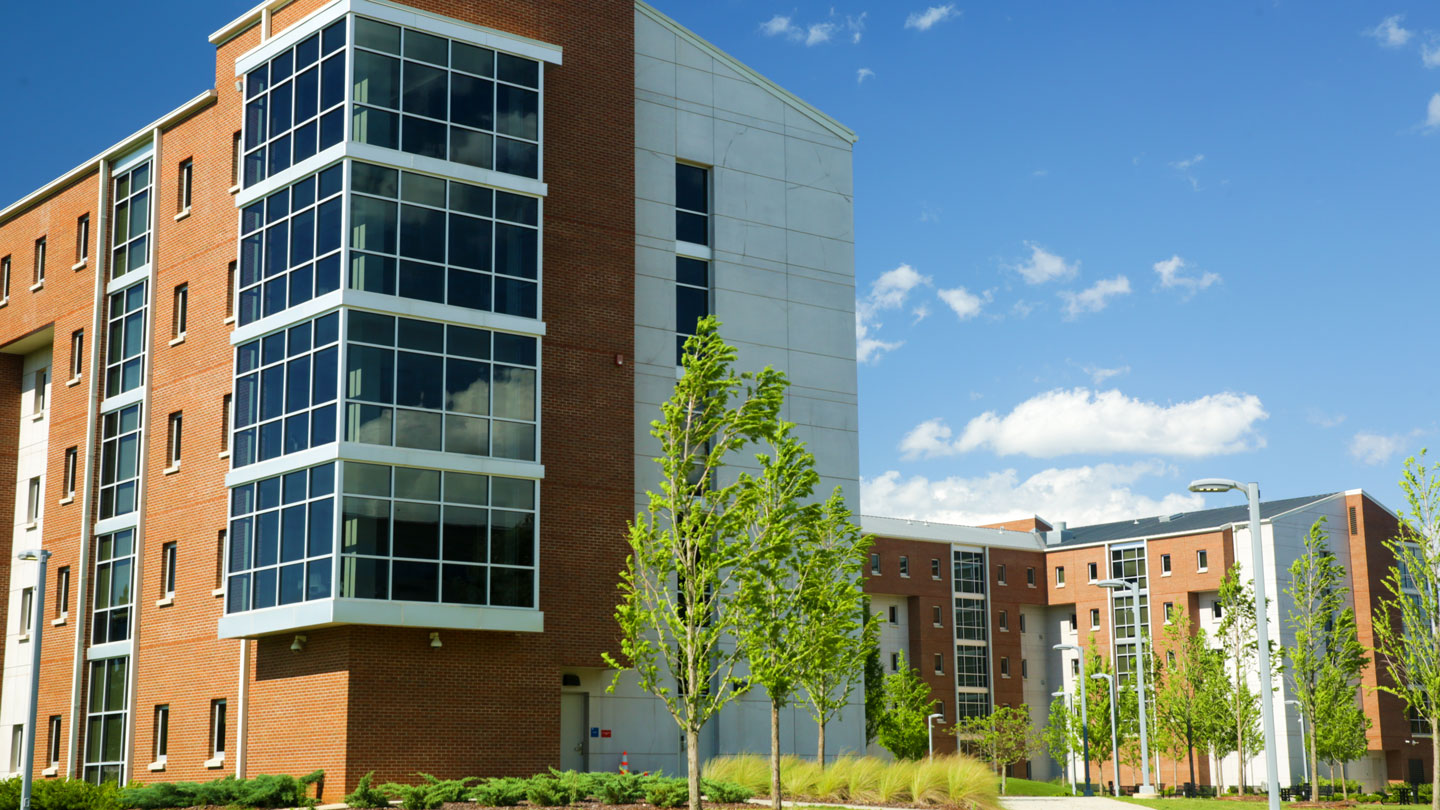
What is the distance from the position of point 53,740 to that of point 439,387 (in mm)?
17562

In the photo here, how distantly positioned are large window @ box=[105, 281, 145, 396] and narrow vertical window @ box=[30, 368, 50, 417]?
594 centimetres

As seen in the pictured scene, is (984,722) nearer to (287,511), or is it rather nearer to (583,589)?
(583,589)

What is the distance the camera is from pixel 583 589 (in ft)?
111

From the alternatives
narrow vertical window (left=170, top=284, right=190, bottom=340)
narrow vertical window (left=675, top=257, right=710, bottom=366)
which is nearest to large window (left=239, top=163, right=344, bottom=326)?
narrow vertical window (left=170, top=284, right=190, bottom=340)

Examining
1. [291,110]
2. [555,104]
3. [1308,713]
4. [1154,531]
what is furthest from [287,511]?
[1154,531]

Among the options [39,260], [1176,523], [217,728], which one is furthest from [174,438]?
[1176,523]

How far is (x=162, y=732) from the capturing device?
3619 centimetres

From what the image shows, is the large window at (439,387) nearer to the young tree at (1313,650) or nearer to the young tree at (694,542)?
the young tree at (694,542)

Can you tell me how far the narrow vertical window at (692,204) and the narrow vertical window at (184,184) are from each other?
1314cm

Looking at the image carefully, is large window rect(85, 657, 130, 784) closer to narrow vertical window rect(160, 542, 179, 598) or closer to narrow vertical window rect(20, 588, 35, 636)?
narrow vertical window rect(160, 542, 179, 598)

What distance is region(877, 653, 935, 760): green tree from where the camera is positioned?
70.4 metres

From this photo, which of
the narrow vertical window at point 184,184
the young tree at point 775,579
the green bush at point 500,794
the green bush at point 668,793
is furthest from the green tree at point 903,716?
the green bush at point 500,794

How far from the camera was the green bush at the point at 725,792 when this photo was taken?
1147 inches

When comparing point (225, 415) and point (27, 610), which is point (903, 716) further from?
point (225, 415)
